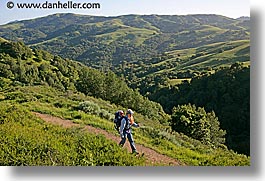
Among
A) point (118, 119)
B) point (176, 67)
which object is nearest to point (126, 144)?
point (118, 119)

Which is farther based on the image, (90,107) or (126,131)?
(90,107)

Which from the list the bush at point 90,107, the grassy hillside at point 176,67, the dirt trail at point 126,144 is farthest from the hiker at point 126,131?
the grassy hillside at point 176,67

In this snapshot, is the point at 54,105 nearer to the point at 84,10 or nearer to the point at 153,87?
the point at 84,10

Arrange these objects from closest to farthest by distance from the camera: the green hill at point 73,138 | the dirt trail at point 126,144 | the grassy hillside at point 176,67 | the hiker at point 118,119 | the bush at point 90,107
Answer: the green hill at point 73,138 → the dirt trail at point 126,144 → the hiker at point 118,119 → the bush at point 90,107 → the grassy hillside at point 176,67

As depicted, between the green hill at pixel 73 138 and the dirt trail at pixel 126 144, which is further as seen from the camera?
the dirt trail at pixel 126 144

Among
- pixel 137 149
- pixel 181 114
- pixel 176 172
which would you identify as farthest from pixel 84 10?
pixel 181 114

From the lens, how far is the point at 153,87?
37.2 metres

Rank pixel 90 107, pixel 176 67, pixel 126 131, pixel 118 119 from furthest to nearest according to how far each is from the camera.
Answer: pixel 176 67, pixel 90 107, pixel 118 119, pixel 126 131

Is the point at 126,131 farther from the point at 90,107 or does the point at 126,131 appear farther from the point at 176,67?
the point at 176,67

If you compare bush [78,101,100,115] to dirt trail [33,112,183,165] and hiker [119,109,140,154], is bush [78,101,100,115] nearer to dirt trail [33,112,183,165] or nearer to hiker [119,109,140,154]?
dirt trail [33,112,183,165]

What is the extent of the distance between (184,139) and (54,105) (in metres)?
2.10

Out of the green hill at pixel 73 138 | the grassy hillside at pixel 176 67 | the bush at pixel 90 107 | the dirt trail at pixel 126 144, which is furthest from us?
the grassy hillside at pixel 176 67

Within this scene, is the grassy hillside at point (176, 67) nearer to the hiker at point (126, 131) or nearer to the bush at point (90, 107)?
the bush at point (90, 107)

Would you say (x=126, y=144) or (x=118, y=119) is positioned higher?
(x=118, y=119)
